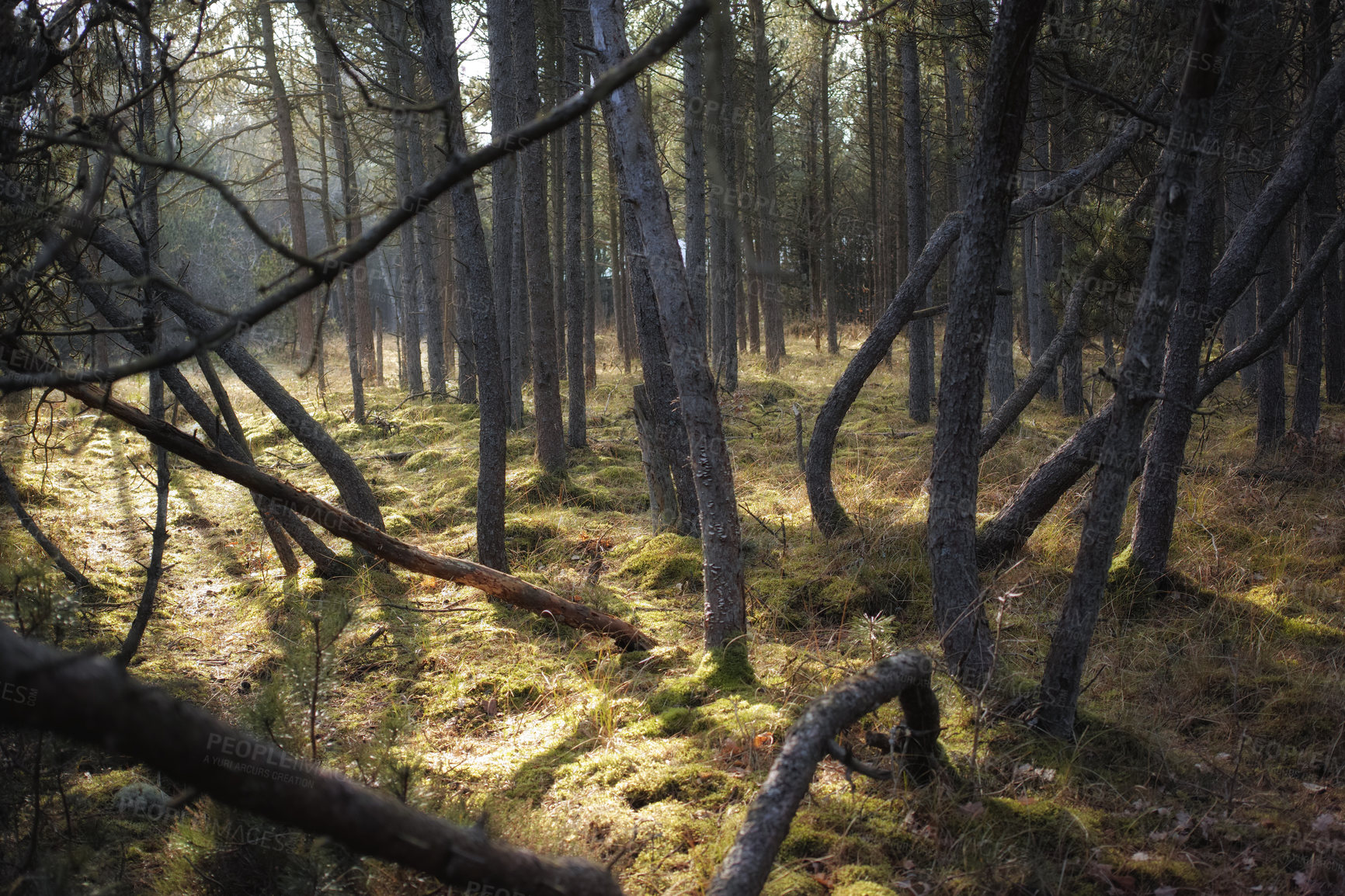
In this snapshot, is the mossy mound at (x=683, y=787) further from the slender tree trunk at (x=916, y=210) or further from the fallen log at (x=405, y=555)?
the slender tree trunk at (x=916, y=210)

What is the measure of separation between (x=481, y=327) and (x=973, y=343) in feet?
12.2

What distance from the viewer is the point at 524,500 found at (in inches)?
333

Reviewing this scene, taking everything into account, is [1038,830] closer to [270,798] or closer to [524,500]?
[270,798]

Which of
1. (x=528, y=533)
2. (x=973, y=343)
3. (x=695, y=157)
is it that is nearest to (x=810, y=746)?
(x=973, y=343)

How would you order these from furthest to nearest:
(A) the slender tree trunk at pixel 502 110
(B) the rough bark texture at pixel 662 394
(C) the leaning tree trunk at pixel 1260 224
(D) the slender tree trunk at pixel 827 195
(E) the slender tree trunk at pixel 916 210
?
(D) the slender tree trunk at pixel 827 195, (E) the slender tree trunk at pixel 916 210, (A) the slender tree trunk at pixel 502 110, (B) the rough bark texture at pixel 662 394, (C) the leaning tree trunk at pixel 1260 224

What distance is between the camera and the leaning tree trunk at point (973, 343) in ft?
11.9

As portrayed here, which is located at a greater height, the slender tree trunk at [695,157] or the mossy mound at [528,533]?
the slender tree trunk at [695,157]

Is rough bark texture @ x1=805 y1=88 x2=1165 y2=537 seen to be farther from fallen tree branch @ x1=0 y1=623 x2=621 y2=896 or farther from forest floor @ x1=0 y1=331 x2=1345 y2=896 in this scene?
fallen tree branch @ x1=0 y1=623 x2=621 y2=896

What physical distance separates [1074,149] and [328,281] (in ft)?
32.3

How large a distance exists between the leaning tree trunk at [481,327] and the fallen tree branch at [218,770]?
177 inches

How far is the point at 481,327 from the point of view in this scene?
6.18 m

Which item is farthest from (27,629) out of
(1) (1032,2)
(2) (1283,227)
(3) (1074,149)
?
(2) (1283,227)

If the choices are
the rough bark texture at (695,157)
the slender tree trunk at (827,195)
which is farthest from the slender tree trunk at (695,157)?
the slender tree trunk at (827,195)

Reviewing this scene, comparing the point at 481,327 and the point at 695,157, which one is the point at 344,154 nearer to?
the point at 695,157
